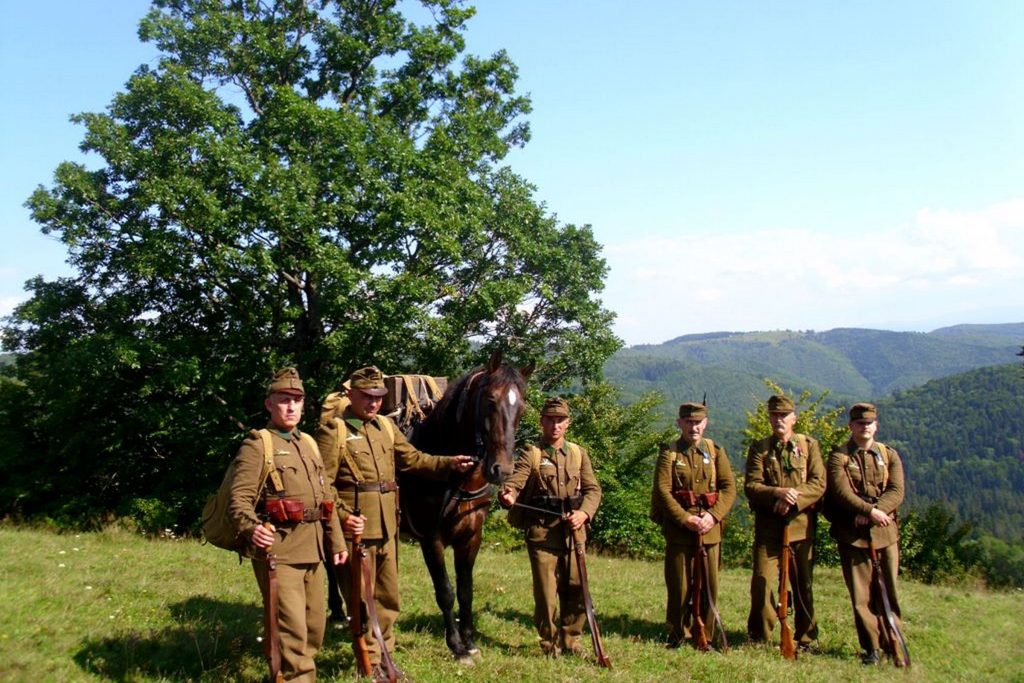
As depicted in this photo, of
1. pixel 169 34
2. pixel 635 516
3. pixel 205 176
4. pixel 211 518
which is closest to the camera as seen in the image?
pixel 211 518

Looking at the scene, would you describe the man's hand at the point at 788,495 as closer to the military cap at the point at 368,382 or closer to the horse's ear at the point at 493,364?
the horse's ear at the point at 493,364

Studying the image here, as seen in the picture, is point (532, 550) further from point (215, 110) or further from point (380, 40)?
point (380, 40)

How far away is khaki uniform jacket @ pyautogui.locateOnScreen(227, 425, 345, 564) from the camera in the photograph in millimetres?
5180

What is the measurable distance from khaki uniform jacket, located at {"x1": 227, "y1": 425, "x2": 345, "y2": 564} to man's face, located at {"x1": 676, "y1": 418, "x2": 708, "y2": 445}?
3.75 m

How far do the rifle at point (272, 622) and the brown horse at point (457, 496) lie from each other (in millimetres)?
1887

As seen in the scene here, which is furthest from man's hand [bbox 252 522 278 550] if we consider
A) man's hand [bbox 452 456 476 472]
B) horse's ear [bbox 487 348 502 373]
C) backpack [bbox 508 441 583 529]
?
backpack [bbox 508 441 583 529]

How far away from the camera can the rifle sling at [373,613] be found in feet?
19.4

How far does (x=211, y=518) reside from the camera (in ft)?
17.9

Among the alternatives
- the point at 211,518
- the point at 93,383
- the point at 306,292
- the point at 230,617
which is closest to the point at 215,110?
the point at 306,292

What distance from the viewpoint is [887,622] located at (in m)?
7.70

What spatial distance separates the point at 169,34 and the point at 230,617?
16.2 metres

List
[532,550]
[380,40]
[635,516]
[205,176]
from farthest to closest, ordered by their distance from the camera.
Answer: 1. [635,516]
2. [380,40]
3. [205,176]
4. [532,550]

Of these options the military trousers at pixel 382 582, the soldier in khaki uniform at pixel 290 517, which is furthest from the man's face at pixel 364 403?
the military trousers at pixel 382 582

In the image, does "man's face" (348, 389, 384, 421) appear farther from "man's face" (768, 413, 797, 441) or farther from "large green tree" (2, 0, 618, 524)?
"large green tree" (2, 0, 618, 524)
